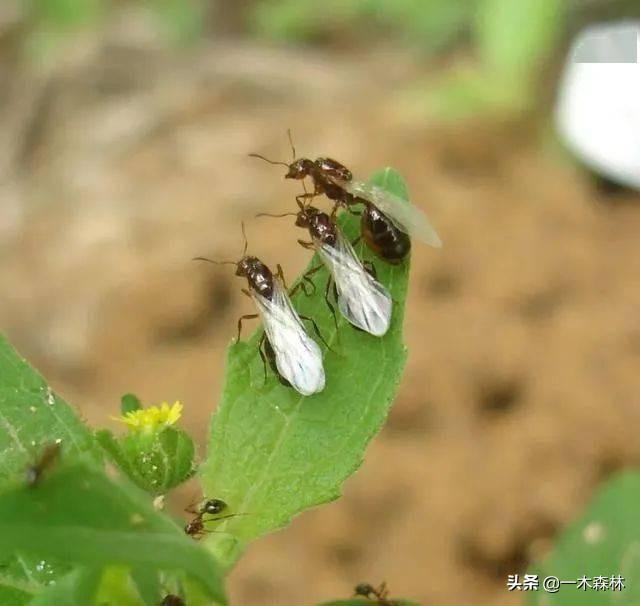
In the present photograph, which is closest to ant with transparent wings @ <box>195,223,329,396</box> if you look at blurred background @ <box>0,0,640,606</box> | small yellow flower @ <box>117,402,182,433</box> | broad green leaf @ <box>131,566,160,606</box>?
small yellow flower @ <box>117,402,182,433</box>

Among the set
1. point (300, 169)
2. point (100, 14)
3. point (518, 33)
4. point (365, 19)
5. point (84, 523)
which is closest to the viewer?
point (84, 523)

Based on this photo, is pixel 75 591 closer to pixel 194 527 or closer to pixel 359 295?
pixel 194 527

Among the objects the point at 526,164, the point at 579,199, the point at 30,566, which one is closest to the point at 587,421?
the point at 579,199

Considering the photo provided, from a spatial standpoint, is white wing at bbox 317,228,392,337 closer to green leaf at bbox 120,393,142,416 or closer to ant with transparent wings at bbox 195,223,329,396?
ant with transparent wings at bbox 195,223,329,396

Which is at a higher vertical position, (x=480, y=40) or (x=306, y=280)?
(x=480, y=40)

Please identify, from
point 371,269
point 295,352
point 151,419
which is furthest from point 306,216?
point 151,419

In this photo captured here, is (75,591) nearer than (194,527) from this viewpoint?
Yes

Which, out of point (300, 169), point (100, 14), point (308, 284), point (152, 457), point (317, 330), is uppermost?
point (100, 14)
